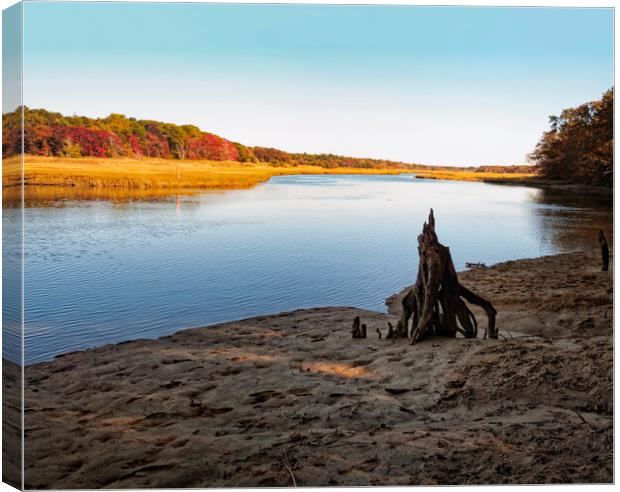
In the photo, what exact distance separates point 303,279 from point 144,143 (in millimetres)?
3677

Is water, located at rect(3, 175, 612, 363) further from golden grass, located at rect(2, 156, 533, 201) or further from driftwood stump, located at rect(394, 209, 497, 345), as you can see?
driftwood stump, located at rect(394, 209, 497, 345)

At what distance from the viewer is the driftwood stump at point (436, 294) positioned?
243 inches

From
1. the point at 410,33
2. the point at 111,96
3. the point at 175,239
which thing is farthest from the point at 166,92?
the point at 175,239

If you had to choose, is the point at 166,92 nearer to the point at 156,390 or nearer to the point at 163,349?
the point at 163,349

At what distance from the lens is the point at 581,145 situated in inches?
329

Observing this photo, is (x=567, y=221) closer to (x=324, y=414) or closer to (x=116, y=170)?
(x=116, y=170)

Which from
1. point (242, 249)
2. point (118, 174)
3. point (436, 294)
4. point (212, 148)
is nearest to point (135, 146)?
point (212, 148)

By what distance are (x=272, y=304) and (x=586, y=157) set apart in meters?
5.01

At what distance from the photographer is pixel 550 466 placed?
13.0 feet

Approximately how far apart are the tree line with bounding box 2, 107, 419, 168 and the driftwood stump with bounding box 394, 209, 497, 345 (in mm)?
2286

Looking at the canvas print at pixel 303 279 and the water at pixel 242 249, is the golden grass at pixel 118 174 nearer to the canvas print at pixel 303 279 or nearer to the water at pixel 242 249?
the canvas print at pixel 303 279

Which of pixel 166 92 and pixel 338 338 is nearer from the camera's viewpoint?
pixel 338 338

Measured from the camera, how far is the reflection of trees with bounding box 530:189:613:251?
37.9ft

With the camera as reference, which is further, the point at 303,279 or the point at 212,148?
the point at 303,279
